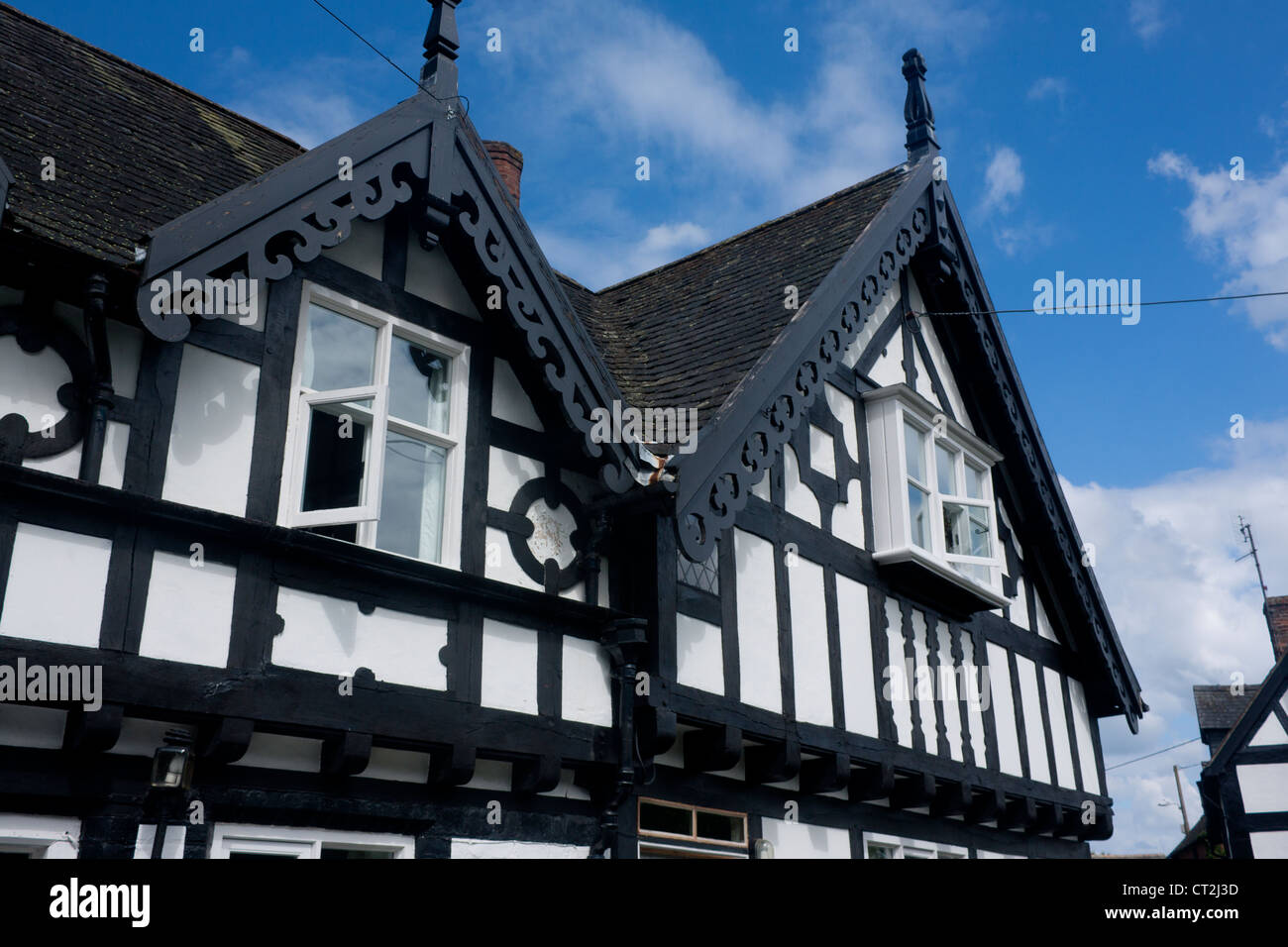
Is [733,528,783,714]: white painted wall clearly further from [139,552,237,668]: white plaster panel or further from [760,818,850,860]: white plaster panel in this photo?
[139,552,237,668]: white plaster panel

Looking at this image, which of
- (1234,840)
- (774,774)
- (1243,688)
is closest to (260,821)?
(774,774)

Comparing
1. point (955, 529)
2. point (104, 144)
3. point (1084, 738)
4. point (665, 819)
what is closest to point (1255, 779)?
point (1084, 738)

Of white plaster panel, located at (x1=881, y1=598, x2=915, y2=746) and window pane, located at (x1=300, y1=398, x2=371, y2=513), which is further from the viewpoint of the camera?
white plaster panel, located at (x1=881, y1=598, x2=915, y2=746)

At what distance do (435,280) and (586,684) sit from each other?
3185mm

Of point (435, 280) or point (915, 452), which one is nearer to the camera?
point (435, 280)

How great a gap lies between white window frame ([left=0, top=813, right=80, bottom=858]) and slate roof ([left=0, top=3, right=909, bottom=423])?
3.00 metres

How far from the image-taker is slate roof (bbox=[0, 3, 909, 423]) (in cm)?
752

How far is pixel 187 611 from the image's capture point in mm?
6836

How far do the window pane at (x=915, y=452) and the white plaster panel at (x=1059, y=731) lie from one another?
11.7ft

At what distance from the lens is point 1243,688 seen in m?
27.6

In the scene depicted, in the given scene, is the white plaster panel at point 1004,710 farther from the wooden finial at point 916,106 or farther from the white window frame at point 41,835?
the white window frame at point 41,835

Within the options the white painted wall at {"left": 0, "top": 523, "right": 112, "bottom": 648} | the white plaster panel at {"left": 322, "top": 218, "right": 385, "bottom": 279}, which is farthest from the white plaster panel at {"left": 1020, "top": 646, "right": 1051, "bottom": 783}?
the white painted wall at {"left": 0, "top": 523, "right": 112, "bottom": 648}

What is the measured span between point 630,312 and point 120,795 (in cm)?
907

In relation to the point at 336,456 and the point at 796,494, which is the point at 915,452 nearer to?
the point at 796,494
